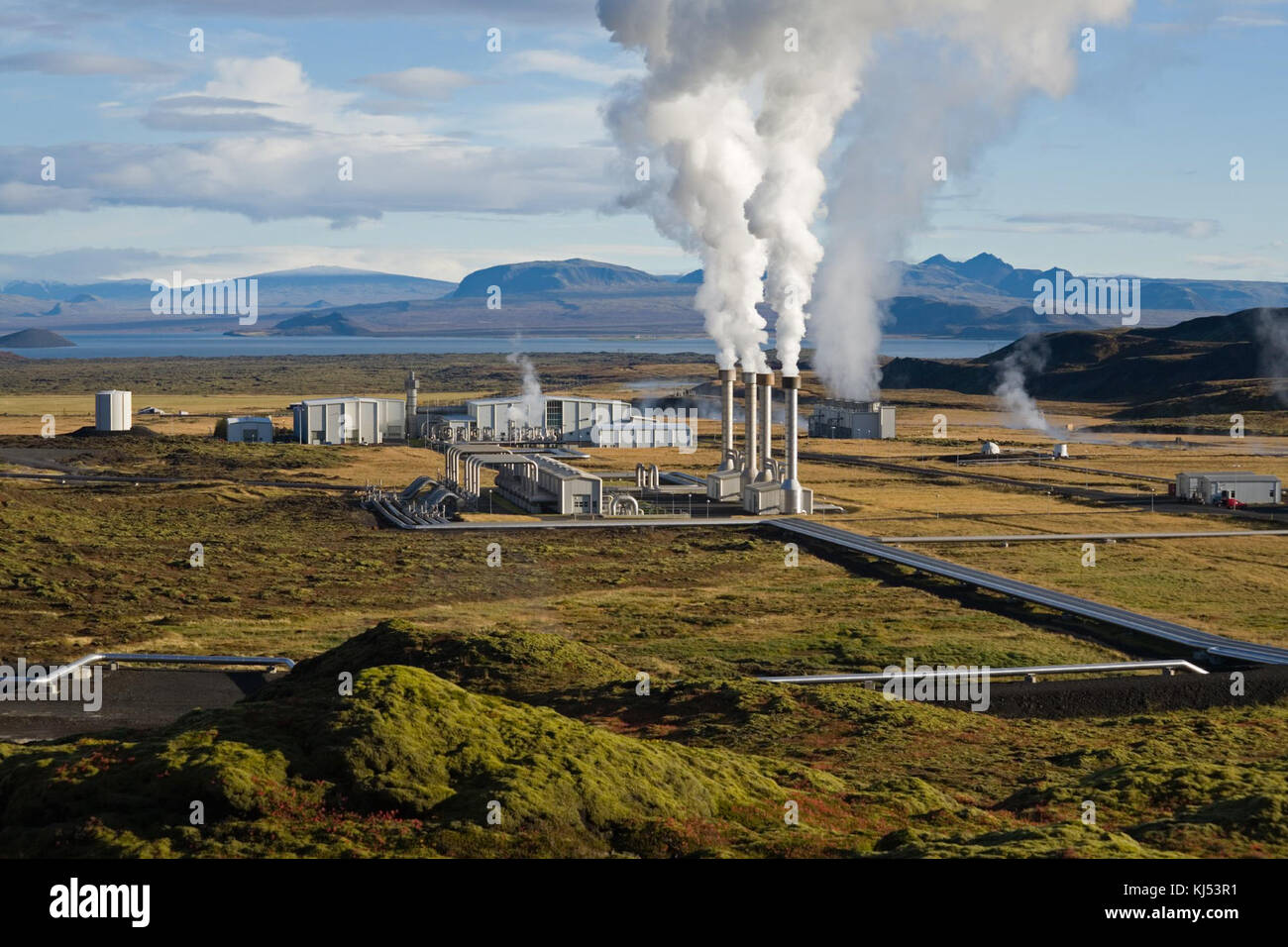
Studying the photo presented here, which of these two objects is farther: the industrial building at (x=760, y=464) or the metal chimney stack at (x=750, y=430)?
the metal chimney stack at (x=750, y=430)

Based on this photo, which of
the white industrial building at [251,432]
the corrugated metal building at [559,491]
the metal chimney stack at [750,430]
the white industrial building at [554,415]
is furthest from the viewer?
the white industrial building at [554,415]

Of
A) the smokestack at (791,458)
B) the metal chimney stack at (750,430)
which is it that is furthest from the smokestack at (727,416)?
the smokestack at (791,458)

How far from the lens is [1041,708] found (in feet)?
127

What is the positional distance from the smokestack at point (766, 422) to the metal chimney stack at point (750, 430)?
1.50 ft

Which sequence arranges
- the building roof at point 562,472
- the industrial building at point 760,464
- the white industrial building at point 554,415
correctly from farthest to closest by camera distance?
the white industrial building at point 554,415
the industrial building at point 760,464
the building roof at point 562,472

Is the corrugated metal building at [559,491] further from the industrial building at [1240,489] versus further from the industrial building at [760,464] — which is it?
the industrial building at [1240,489]

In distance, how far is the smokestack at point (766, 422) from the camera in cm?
8425

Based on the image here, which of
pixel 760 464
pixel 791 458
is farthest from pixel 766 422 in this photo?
pixel 791 458

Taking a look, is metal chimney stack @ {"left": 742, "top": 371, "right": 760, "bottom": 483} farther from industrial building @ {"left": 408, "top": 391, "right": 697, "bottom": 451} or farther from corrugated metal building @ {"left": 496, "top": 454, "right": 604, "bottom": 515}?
industrial building @ {"left": 408, "top": 391, "right": 697, "bottom": 451}

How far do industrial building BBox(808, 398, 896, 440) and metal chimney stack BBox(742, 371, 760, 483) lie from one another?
198 feet

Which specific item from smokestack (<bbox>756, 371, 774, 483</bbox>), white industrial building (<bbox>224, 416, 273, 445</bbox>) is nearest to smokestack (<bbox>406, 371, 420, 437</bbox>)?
white industrial building (<bbox>224, 416, 273, 445</bbox>)

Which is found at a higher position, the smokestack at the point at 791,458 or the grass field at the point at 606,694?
the smokestack at the point at 791,458

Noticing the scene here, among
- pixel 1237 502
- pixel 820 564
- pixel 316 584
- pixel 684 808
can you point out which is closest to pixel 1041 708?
pixel 684 808

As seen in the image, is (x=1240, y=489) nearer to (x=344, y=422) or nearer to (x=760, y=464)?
(x=760, y=464)
